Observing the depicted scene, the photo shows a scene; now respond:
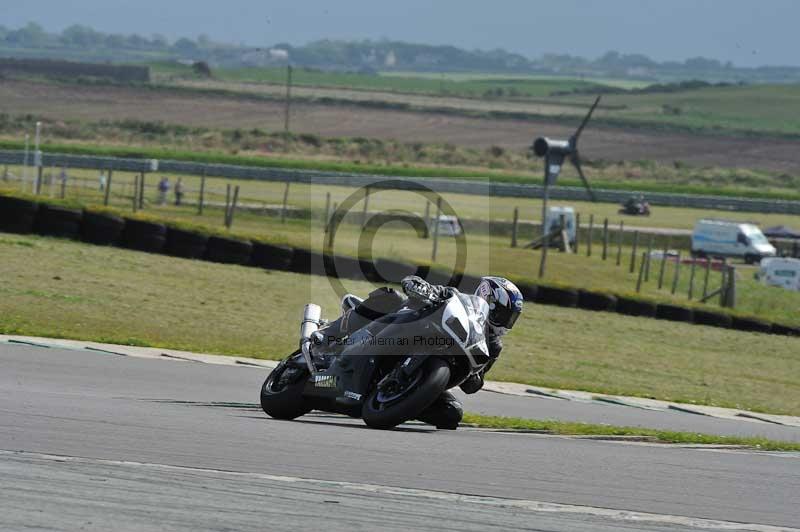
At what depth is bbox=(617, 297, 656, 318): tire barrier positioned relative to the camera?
26891mm

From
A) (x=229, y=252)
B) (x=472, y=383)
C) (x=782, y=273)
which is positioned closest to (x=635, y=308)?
(x=229, y=252)

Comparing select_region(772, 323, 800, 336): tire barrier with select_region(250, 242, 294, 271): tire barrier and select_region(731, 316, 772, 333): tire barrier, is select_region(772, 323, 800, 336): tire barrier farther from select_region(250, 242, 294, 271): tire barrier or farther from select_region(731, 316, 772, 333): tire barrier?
select_region(250, 242, 294, 271): tire barrier

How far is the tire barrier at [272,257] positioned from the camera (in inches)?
976

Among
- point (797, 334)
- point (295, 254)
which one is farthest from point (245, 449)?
point (797, 334)

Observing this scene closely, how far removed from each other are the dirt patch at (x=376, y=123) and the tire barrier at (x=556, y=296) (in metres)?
80.0

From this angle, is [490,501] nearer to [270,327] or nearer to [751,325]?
[270,327]

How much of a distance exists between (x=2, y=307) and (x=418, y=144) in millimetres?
86982

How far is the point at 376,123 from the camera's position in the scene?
119 meters

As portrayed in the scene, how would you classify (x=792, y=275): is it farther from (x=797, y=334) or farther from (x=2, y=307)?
(x=2, y=307)

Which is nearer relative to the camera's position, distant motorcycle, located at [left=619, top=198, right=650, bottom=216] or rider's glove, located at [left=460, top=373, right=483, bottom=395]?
rider's glove, located at [left=460, top=373, right=483, bottom=395]

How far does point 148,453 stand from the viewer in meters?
7.38

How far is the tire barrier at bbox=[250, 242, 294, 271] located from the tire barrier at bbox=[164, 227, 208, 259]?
0.97 m

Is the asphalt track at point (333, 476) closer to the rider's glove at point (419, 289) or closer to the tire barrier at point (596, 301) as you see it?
the rider's glove at point (419, 289)

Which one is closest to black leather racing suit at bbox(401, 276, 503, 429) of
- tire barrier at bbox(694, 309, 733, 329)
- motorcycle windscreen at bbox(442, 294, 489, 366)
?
motorcycle windscreen at bbox(442, 294, 489, 366)
